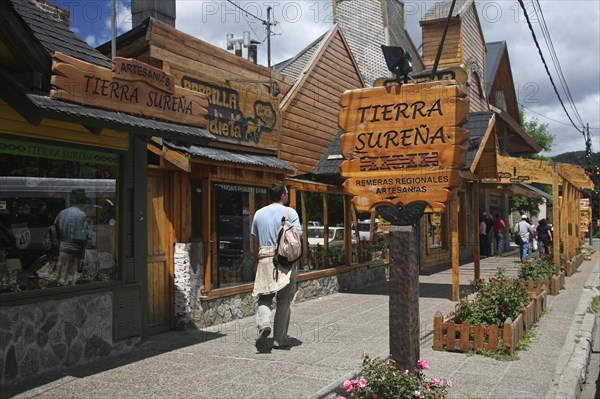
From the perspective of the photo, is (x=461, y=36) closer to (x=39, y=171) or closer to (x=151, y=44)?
(x=151, y=44)

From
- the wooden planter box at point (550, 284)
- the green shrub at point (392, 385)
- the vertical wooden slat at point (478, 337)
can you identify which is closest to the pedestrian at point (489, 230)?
the wooden planter box at point (550, 284)

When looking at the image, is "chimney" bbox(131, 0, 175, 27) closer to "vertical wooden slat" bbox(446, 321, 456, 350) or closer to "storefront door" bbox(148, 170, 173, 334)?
"storefront door" bbox(148, 170, 173, 334)

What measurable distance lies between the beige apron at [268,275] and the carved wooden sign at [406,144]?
7.38 feet

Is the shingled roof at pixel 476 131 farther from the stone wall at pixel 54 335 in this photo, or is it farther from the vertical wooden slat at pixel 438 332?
the stone wall at pixel 54 335

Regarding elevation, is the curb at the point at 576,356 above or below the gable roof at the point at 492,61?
below

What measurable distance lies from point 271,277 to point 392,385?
281 centimetres

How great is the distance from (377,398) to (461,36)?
75.2 ft

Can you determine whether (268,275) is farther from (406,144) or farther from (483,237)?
(483,237)

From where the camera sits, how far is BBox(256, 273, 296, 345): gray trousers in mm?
7133

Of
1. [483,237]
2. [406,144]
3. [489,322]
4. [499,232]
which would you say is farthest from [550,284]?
[499,232]

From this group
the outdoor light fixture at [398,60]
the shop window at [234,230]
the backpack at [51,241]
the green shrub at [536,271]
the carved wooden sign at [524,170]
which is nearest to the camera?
the outdoor light fixture at [398,60]

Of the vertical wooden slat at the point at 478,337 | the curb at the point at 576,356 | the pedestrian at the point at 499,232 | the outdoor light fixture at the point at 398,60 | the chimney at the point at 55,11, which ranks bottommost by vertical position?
the curb at the point at 576,356

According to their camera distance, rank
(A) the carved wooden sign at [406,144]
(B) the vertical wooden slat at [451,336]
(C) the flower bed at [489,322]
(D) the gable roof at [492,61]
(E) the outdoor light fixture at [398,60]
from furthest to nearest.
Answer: (D) the gable roof at [492,61]
(B) the vertical wooden slat at [451,336]
(C) the flower bed at [489,322]
(E) the outdoor light fixture at [398,60]
(A) the carved wooden sign at [406,144]

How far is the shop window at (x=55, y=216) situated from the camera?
20.3 feet
